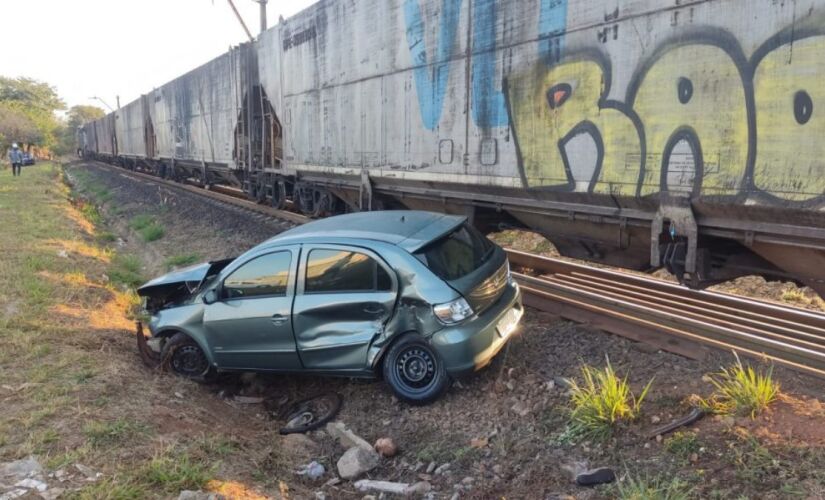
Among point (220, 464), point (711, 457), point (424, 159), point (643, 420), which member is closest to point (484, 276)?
point (643, 420)

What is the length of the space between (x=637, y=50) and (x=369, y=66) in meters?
5.02

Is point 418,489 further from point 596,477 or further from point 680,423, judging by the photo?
point 680,423

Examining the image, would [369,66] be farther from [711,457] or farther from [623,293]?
[711,457]

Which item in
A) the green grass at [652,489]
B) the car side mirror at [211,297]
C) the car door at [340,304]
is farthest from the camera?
the car side mirror at [211,297]

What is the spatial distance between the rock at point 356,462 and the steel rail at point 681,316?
2.51 m

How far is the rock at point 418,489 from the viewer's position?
372 cm

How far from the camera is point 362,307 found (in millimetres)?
4594

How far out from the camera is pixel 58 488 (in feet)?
10.7

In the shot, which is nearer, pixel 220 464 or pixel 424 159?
pixel 220 464

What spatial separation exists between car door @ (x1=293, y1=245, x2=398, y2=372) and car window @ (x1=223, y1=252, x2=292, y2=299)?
0.19m

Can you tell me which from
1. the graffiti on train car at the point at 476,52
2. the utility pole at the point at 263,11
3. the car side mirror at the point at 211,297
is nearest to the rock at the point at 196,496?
the car side mirror at the point at 211,297

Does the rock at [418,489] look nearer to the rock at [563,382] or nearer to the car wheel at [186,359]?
the rock at [563,382]

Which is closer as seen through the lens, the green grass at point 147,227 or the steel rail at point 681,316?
the steel rail at point 681,316

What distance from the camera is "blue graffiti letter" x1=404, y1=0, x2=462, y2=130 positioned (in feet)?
24.5
